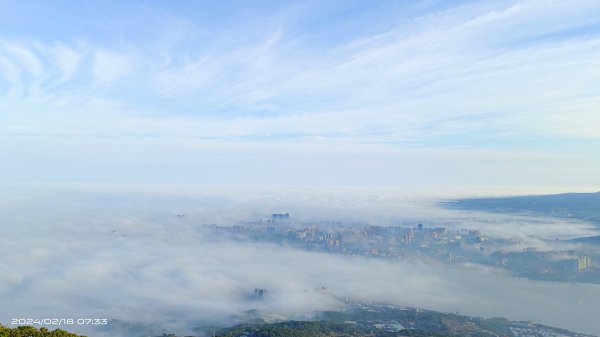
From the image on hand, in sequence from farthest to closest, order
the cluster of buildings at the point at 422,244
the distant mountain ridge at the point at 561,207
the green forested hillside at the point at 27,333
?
1. the distant mountain ridge at the point at 561,207
2. the cluster of buildings at the point at 422,244
3. the green forested hillside at the point at 27,333

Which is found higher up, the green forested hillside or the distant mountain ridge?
the distant mountain ridge

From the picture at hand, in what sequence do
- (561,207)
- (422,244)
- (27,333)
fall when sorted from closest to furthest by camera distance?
(27,333), (422,244), (561,207)

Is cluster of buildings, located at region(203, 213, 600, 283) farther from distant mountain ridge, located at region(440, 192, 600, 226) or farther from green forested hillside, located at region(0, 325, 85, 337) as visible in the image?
green forested hillside, located at region(0, 325, 85, 337)

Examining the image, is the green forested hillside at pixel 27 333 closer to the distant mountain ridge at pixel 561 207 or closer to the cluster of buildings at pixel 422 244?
the cluster of buildings at pixel 422 244

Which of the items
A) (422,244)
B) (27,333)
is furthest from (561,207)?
(27,333)

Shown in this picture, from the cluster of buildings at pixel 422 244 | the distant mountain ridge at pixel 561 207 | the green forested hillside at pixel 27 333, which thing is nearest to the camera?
the green forested hillside at pixel 27 333

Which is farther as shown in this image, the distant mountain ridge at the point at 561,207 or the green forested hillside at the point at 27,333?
the distant mountain ridge at the point at 561,207

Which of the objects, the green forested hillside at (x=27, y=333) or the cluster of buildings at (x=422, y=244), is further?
the cluster of buildings at (x=422, y=244)

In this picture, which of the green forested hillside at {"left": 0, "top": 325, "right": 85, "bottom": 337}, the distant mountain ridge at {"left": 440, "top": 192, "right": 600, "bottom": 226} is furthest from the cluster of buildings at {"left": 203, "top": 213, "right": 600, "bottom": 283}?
the green forested hillside at {"left": 0, "top": 325, "right": 85, "bottom": 337}

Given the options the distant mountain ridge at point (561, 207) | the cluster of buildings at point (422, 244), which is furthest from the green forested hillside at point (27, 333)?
the distant mountain ridge at point (561, 207)

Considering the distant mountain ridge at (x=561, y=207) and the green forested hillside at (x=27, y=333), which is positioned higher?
the distant mountain ridge at (x=561, y=207)

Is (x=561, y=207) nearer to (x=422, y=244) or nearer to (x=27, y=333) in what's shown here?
(x=422, y=244)

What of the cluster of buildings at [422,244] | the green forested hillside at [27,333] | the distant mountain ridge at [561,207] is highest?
the distant mountain ridge at [561,207]

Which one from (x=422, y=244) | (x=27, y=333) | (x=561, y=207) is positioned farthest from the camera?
(x=561, y=207)
